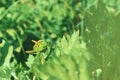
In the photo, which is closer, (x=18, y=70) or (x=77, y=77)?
(x=77, y=77)

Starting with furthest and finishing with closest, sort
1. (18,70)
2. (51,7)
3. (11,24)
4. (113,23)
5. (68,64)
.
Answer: (51,7), (11,24), (18,70), (113,23), (68,64)

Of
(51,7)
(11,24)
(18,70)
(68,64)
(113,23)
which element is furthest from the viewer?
(51,7)

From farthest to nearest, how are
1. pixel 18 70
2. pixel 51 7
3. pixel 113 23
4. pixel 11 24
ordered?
pixel 51 7 → pixel 11 24 → pixel 18 70 → pixel 113 23

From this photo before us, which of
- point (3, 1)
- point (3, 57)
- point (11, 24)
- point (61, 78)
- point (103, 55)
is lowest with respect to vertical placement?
point (61, 78)

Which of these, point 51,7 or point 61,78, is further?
point 51,7

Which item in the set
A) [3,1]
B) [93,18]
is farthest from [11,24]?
[93,18]

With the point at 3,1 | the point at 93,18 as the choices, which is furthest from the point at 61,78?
the point at 3,1

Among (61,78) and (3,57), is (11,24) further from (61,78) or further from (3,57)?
(61,78)

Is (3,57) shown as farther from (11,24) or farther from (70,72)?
(11,24)

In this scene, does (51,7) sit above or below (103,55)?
above
